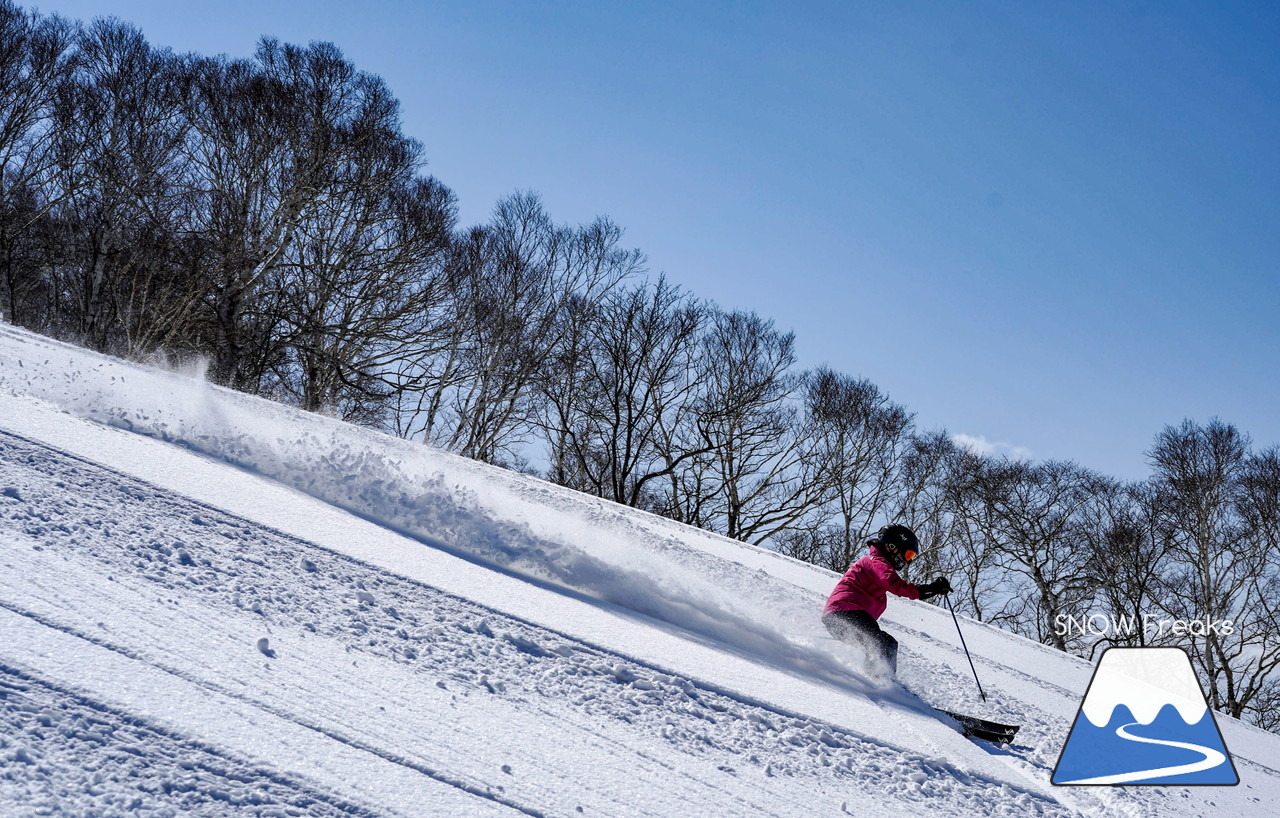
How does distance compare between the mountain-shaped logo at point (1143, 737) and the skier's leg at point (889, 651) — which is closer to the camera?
the mountain-shaped logo at point (1143, 737)

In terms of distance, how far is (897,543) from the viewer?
6.10 metres

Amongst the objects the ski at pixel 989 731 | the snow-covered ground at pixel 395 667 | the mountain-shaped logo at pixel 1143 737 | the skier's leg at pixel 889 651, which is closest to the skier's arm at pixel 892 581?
the skier's leg at pixel 889 651

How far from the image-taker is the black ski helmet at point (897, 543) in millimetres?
6066

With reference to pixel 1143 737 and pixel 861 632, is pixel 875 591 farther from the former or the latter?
pixel 1143 737

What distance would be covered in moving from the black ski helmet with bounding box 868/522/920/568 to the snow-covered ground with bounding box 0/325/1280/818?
Result: 92 centimetres

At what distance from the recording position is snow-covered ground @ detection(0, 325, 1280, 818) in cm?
229

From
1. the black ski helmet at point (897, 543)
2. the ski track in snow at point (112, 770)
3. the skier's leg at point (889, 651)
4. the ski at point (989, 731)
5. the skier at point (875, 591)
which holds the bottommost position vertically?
the ski track in snow at point (112, 770)

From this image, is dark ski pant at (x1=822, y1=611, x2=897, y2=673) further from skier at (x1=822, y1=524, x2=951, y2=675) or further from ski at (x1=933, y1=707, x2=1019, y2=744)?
ski at (x1=933, y1=707, x2=1019, y2=744)

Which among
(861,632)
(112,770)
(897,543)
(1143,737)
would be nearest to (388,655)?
(112,770)

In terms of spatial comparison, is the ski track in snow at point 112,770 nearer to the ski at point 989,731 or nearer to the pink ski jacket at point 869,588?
the ski at point 989,731

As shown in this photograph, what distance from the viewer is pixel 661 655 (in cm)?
430

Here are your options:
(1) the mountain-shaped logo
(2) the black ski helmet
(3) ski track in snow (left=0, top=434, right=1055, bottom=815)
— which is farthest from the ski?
(2) the black ski helmet

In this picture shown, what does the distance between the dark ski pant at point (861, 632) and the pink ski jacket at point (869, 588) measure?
0.21ft

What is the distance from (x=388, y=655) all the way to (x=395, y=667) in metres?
0.12
